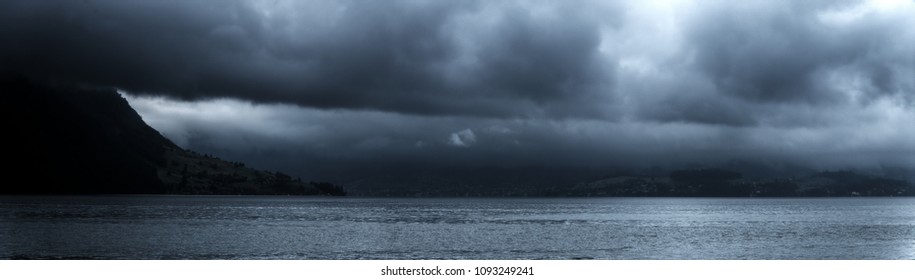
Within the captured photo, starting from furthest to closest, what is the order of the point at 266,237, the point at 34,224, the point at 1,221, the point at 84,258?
the point at 1,221
the point at 34,224
the point at 266,237
the point at 84,258

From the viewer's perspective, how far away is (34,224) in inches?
6127

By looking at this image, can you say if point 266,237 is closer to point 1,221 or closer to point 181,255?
point 181,255

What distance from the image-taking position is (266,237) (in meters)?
128
